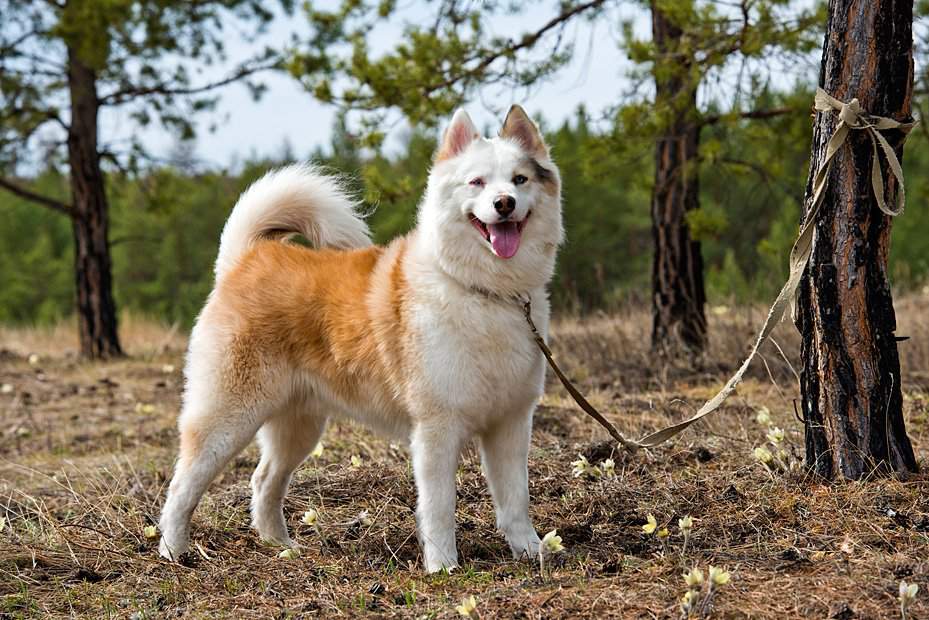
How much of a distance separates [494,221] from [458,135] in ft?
1.65

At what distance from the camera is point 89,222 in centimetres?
1104

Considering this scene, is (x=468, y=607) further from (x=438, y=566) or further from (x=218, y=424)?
(x=218, y=424)

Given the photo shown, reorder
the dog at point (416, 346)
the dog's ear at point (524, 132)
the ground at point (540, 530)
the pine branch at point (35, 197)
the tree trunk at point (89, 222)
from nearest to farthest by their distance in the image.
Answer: the ground at point (540, 530) < the dog at point (416, 346) < the dog's ear at point (524, 132) < the pine branch at point (35, 197) < the tree trunk at point (89, 222)

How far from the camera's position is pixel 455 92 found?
6703 mm

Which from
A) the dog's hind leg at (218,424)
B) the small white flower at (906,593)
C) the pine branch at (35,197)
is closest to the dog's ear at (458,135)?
the dog's hind leg at (218,424)

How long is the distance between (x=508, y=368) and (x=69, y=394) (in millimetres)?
6270

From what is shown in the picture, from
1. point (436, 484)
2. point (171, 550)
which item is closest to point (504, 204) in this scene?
point (436, 484)

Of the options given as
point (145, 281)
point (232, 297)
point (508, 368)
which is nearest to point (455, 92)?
point (232, 297)

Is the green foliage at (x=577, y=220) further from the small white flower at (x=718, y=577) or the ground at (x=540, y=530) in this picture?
the small white flower at (x=718, y=577)

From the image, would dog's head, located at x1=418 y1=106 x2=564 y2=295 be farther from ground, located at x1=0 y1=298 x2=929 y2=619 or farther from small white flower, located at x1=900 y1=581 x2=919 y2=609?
small white flower, located at x1=900 y1=581 x2=919 y2=609

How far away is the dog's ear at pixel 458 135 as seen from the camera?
142 inches

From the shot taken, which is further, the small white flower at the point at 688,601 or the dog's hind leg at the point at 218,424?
the dog's hind leg at the point at 218,424

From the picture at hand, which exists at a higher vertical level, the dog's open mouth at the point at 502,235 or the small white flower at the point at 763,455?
the dog's open mouth at the point at 502,235

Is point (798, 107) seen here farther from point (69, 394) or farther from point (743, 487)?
point (69, 394)
